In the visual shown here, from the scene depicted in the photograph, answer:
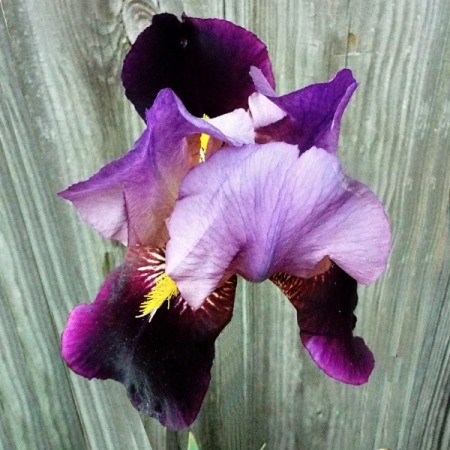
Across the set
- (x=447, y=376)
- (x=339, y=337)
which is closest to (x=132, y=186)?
(x=339, y=337)

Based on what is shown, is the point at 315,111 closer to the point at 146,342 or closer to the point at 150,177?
the point at 150,177

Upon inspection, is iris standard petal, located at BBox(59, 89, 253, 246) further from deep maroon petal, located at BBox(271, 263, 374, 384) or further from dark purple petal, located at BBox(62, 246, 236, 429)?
deep maroon petal, located at BBox(271, 263, 374, 384)

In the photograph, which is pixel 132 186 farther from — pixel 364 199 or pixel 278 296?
pixel 278 296

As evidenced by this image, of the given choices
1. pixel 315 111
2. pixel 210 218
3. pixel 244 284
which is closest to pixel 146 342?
pixel 210 218

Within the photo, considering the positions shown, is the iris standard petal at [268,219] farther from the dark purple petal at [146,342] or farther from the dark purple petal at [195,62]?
the dark purple petal at [195,62]

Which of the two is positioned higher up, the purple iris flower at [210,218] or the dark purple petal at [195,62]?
the dark purple petal at [195,62]

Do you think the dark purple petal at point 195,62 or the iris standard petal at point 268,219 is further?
the dark purple petal at point 195,62

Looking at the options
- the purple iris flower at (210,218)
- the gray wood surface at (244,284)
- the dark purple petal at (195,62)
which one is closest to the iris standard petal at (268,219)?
the purple iris flower at (210,218)

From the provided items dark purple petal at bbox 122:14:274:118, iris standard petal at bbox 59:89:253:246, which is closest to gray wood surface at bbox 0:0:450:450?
dark purple petal at bbox 122:14:274:118
